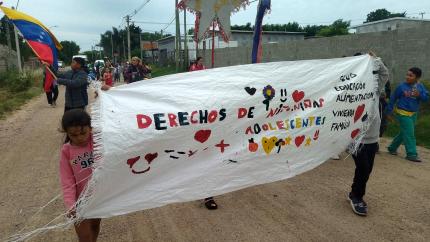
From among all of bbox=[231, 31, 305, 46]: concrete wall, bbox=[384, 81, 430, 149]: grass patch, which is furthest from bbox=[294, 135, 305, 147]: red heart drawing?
bbox=[231, 31, 305, 46]: concrete wall

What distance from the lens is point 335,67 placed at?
12.7 feet

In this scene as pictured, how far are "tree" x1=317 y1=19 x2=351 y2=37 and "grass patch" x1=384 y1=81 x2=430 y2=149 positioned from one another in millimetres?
34758

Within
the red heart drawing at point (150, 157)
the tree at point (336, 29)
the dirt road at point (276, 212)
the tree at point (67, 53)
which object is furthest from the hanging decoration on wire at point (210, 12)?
the tree at point (67, 53)

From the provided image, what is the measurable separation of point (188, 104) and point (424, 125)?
6973 millimetres

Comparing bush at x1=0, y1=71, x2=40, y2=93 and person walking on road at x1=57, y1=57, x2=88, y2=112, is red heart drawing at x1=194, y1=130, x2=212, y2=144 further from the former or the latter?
bush at x1=0, y1=71, x2=40, y2=93

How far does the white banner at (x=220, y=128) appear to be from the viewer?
8.71ft

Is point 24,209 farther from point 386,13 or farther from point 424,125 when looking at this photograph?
point 386,13

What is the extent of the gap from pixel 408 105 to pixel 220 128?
14.6ft

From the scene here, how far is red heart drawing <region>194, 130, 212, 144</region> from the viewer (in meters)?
2.99

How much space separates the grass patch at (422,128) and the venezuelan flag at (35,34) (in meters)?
7.00

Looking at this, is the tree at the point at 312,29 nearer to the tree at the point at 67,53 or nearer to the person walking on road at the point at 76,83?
the tree at the point at 67,53

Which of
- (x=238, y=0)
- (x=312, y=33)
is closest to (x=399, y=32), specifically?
(x=238, y=0)

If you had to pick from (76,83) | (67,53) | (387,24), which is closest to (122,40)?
(67,53)

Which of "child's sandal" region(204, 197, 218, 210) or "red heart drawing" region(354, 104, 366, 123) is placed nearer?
"red heart drawing" region(354, 104, 366, 123)
